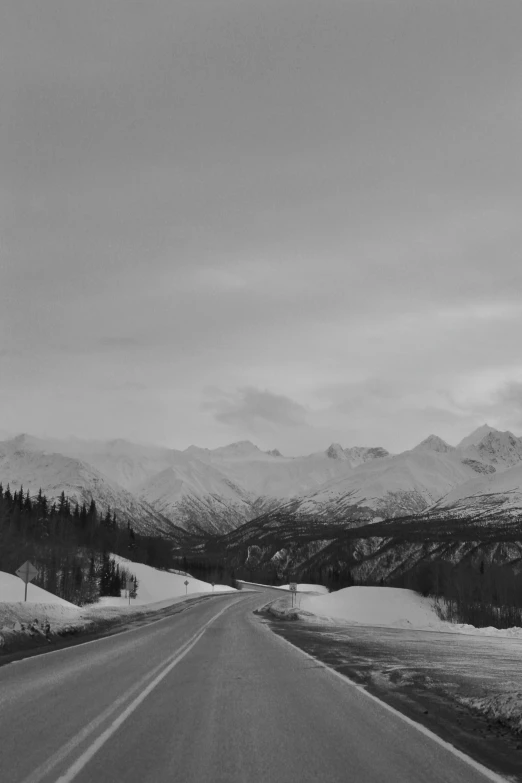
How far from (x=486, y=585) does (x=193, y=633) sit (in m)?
146

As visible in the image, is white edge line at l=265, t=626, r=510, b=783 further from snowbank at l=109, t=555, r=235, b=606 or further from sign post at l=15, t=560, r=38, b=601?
snowbank at l=109, t=555, r=235, b=606

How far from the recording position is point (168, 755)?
7559mm

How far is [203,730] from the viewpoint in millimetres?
8922

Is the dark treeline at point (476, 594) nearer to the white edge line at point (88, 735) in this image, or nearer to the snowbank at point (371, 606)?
the snowbank at point (371, 606)

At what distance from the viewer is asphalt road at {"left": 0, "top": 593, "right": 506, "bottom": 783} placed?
690 centimetres

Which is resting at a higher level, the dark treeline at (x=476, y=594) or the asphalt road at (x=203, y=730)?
the asphalt road at (x=203, y=730)

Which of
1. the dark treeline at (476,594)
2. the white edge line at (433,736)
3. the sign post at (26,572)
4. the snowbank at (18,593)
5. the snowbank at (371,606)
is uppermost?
the sign post at (26,572)

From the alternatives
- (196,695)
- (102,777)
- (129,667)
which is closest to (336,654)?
(129,667)

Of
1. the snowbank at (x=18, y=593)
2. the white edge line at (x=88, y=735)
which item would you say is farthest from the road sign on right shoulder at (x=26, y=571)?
the white edge line at (x=88, y=735)

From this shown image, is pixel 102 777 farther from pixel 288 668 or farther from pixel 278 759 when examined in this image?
pixel 288 668

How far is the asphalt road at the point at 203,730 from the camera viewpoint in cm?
690

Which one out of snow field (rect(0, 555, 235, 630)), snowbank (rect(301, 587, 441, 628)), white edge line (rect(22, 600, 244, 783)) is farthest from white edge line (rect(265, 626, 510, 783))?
snowbank (rect(301, 587, 441, 628))

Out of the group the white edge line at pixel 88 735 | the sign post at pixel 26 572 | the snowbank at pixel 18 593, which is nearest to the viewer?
the white edge line at pixel 88 735

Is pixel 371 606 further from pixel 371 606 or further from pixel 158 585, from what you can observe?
pixel 158 585
